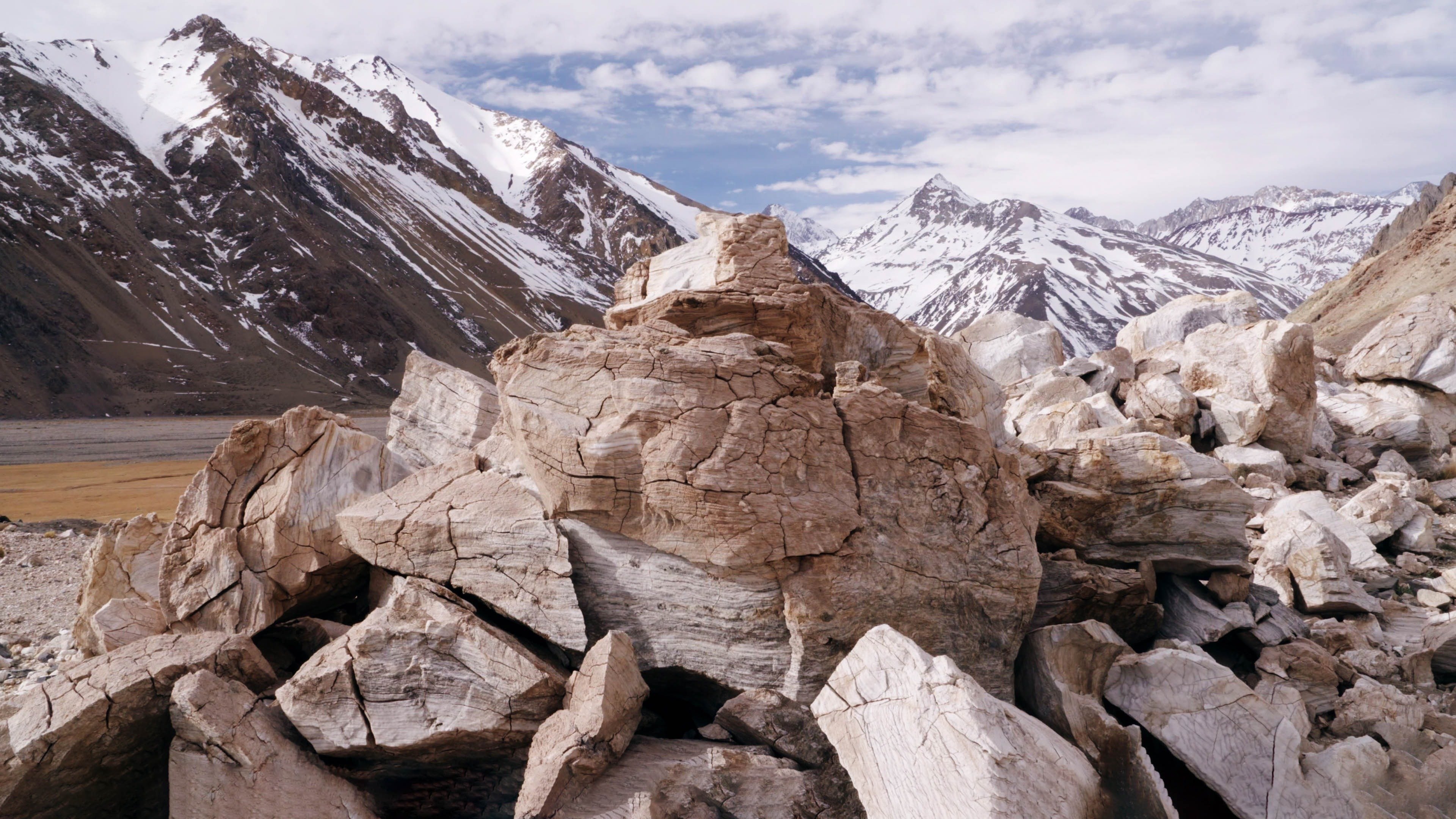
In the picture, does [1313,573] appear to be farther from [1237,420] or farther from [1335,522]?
[1237,420]

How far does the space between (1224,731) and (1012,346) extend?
1591 cm

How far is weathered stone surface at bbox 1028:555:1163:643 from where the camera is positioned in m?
7.07

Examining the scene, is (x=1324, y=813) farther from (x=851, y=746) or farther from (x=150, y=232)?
(x=150, y=232)

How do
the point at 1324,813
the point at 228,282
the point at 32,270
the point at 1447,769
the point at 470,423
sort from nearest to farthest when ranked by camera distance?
the point at 1324,813 < the point at 1447,769 < the point at 470,423 < the point at 32,270 < the point at 228,282

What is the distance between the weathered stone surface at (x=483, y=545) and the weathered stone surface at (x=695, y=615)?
1.05 feet

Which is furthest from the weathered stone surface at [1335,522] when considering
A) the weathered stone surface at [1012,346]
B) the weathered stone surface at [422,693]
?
the weathered stone surface at [422,693]

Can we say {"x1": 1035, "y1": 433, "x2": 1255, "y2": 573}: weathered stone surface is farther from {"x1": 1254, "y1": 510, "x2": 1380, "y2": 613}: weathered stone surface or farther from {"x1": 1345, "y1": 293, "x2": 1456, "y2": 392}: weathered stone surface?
{"x1": 1345, "y1": 293, "x2": 1456, "y2": 392}: weathered stone surface

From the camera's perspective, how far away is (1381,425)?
16.4 meters

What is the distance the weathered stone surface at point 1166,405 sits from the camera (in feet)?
48.1

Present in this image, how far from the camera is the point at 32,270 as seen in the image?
8656 centimetres

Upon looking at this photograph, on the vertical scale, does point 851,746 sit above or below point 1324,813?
above

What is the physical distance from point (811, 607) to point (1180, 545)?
4648 mm

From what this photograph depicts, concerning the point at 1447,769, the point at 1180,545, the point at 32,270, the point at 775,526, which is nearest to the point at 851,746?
the point at 775,526

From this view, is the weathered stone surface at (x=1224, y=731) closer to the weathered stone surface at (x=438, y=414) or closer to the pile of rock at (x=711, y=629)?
the pile of rock at (x=711, y=629)
